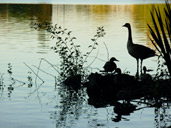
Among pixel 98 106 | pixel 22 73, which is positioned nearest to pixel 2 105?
pixel 98 106

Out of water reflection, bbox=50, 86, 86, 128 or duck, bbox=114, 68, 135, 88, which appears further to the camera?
duck, bbox=114, 68, 135, 88

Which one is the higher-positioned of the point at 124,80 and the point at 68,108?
the point at 124,80

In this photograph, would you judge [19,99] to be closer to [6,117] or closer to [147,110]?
[6,117]

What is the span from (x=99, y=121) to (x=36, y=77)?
239 inches

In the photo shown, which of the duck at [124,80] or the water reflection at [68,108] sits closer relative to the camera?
the water reflection at [68,108]

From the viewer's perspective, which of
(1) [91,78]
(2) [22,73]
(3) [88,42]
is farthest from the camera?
(3) [88,42]

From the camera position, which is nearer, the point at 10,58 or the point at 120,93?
the point at 120,93

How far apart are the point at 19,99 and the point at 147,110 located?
3461 millimetres

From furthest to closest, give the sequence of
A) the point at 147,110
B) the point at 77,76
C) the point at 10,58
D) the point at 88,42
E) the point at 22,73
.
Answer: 1. the point at 88,42
2. the point at 10,58
3. the point at 22,73
4. the point at 77,76
5. the point at 147,110

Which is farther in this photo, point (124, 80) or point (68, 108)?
point (124, 80)

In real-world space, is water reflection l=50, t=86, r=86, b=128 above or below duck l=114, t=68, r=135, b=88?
below

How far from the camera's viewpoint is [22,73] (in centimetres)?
1823

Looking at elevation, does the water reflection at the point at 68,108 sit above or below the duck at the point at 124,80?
below

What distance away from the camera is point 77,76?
16062mm
